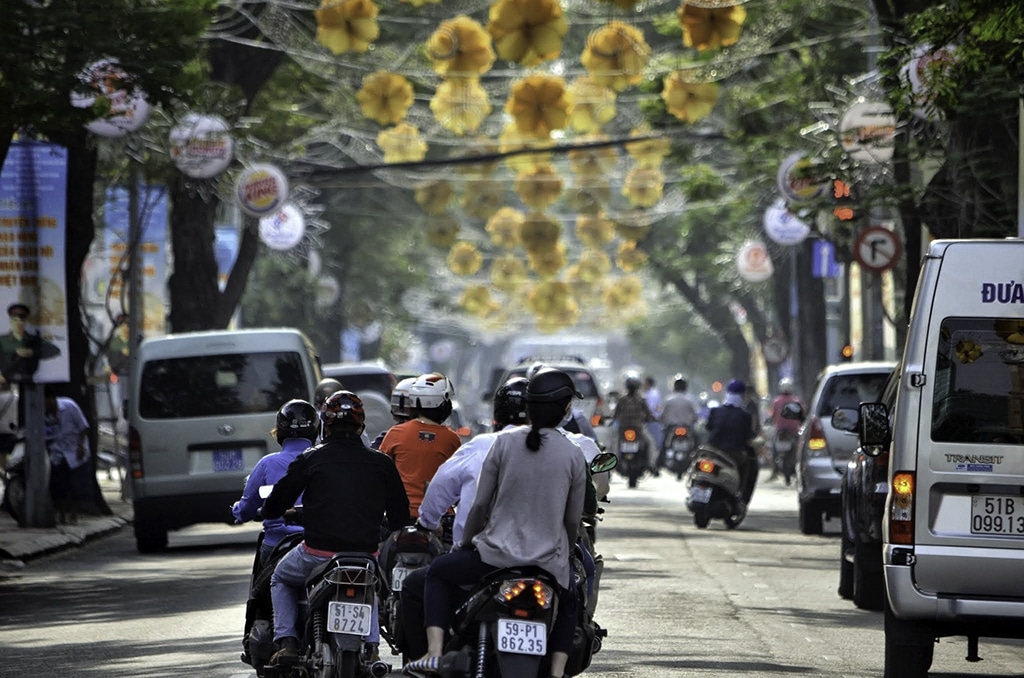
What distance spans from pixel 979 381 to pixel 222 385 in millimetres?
11345

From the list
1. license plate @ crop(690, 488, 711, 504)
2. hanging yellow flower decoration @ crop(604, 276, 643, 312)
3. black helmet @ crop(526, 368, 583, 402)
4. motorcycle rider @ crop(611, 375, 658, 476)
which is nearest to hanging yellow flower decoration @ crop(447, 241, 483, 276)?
hanging yellow flower decoration @ crop(604, 276, 643, 312)

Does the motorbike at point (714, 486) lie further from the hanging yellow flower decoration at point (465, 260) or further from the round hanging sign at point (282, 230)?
the hanging yellow flower decoration at point (465, 260)

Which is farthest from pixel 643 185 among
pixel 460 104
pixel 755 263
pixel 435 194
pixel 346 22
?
pixel 346 22

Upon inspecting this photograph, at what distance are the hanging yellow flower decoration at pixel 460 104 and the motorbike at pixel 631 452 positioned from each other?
5682mm

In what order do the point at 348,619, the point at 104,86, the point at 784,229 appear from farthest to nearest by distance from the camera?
1. the point at 784,229
2. the point at 104,86
3. the point at 348,619

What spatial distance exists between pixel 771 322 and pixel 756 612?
48.1m

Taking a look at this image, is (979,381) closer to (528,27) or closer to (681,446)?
(528,27)

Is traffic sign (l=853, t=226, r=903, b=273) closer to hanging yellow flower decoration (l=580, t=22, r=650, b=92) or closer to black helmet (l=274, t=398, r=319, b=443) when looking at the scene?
hanging yellow flower decoration (l=580, t=22, r=650, b=92)

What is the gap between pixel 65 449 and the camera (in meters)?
23.6

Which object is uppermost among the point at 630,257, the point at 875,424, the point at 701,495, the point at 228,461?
the point at 630,257

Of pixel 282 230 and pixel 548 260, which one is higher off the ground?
pixel 282 230

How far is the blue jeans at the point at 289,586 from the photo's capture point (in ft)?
30.6

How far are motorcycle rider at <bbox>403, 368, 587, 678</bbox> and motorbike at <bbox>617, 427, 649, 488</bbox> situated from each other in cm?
2314

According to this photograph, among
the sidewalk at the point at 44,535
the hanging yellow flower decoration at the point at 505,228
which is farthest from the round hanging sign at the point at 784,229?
the sidewalk at the point at 44,535
